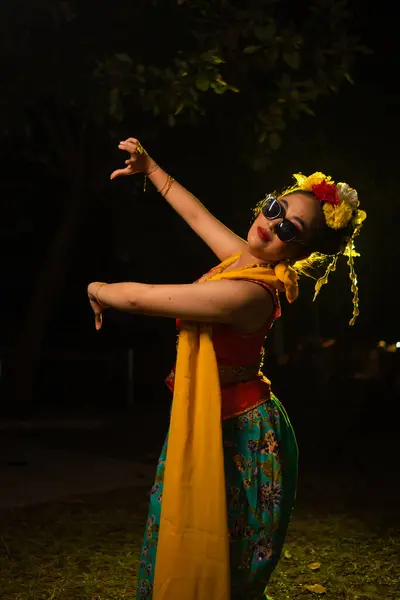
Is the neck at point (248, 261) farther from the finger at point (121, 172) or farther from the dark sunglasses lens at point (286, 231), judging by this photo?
the finger at point (121, 172)

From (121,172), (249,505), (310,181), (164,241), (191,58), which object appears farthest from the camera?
(164,241)

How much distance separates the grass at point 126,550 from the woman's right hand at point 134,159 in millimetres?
2446

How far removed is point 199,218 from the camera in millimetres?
3311

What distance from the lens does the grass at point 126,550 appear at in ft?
14.9

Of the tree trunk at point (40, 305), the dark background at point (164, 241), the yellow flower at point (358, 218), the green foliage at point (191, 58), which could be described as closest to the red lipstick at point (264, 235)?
the yellow flower at point (358, 218)

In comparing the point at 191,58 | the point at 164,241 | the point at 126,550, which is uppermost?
the point at 164,241

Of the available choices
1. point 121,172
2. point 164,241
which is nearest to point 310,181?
point 121,172

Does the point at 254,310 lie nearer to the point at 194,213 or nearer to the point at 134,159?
the point at 194,213

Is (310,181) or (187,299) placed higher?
(310,181)

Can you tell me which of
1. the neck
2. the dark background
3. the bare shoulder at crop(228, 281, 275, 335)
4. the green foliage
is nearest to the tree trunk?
the dark background

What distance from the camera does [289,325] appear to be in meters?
24.6

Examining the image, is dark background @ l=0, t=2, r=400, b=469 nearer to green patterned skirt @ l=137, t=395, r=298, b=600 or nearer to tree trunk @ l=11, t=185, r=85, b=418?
tree trunk @ l=11, t=185, r=85, b=418

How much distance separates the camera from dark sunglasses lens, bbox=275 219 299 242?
279 centimetres

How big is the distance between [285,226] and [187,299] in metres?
0.47
